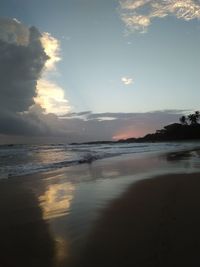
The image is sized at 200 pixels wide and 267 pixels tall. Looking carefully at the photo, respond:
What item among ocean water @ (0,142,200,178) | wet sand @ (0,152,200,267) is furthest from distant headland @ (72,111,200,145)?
wet sand @ (0,152,200,267)

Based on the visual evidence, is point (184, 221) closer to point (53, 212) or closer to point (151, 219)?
point (151, 219)

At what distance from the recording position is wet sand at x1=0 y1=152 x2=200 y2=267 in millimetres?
4309

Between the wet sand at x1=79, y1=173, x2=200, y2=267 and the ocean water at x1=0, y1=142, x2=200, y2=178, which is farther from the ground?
the ocean water at x1=0, y1=142, x2=200, y2=178

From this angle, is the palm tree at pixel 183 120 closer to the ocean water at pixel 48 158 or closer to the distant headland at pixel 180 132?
the distant headland at pixel 180 132

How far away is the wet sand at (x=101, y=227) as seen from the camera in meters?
4.31

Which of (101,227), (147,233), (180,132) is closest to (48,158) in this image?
(101,227)

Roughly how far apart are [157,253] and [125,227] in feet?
4.48

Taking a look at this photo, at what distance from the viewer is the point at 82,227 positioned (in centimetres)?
578

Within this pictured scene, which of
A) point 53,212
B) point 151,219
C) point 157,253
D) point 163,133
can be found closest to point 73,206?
point 53,212

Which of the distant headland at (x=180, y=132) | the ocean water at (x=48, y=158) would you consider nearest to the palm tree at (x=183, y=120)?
the distant headland at (x=180, y=132)

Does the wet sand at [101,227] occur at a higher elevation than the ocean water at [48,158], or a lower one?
lower

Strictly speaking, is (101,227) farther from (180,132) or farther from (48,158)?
(180,132)

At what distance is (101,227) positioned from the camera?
5.74 metres

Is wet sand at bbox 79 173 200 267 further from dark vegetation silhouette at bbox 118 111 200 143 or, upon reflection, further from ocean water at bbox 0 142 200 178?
dark vegetation silhouette at bbox 118 111 200 143
